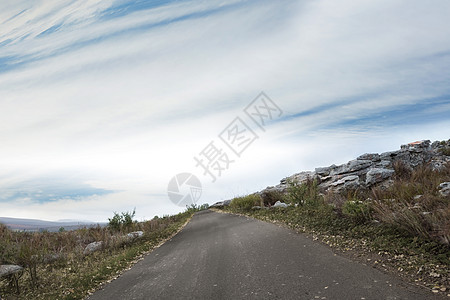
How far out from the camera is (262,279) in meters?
5.68

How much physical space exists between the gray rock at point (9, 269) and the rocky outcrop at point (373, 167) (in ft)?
36.2

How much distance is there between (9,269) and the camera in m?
9.30

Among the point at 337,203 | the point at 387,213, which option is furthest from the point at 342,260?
the point at 337,203

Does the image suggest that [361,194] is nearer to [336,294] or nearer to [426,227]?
[426,227]

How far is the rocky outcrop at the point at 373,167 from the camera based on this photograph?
14.3 m

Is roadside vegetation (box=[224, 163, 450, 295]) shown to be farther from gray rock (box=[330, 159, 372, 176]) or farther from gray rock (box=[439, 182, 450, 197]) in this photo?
gray rock (box=[330, 159, 372, 176])

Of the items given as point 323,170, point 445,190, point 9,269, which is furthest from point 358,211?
point 323,170

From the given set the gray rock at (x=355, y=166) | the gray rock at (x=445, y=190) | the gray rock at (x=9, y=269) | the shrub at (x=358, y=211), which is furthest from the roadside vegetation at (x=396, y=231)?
the gray rock at (x=9, y=269)

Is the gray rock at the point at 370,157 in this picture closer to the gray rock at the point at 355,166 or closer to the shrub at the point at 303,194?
the gray rock at the point at 355,166

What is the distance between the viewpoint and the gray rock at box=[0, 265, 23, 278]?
9039 mm

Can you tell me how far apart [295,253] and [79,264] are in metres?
7.85

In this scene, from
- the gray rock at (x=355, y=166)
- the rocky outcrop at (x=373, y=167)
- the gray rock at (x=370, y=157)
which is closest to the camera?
the rocky outcrop at (x=373, y=167)

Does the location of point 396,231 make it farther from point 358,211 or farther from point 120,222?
point 120,222

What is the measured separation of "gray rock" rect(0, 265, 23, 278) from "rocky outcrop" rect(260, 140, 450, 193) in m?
11.0
